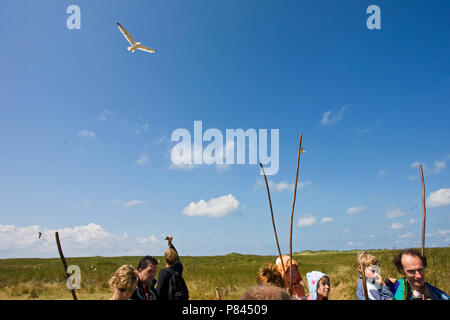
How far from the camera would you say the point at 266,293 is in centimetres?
156

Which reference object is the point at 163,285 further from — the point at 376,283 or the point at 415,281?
the point at 415,281

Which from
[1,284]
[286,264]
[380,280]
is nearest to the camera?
[380,280]

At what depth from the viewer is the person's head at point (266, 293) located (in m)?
1.55

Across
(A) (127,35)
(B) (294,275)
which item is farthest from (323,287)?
(A) (127,35)

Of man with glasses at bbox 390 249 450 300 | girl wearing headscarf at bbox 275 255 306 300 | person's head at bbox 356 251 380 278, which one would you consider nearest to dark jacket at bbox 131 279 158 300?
girl wearing headscarf at bbox 275 255 306 300

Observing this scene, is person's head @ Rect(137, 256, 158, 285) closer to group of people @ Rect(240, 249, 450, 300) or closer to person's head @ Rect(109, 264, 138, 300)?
person's head @ Rect(109, 264, 138, 300)

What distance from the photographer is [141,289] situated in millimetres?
3846

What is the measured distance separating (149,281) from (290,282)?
2154mm

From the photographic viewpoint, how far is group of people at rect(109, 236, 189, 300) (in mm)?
3045

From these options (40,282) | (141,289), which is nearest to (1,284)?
(40,282)
